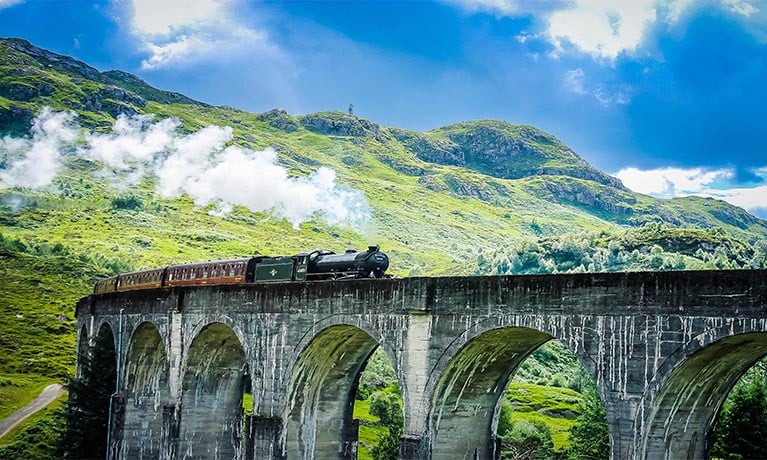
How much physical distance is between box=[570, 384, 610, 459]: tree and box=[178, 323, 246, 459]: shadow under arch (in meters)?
23.8

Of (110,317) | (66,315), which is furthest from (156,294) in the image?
(66,315)

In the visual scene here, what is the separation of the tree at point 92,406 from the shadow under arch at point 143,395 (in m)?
2.67

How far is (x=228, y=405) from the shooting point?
148ft

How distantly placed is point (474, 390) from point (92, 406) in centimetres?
3250

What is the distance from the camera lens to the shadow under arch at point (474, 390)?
2750cm

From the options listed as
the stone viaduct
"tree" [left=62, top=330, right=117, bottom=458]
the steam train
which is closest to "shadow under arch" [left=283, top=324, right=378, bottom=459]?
the stone viaduct

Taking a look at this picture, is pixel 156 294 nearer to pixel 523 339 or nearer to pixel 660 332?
pixel 523 339

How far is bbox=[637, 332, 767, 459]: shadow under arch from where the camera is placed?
21.5 meters

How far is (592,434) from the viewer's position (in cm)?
5481

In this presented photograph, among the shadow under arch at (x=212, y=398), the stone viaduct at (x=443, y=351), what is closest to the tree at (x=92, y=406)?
the stone viaduct at (x=443, y=351)

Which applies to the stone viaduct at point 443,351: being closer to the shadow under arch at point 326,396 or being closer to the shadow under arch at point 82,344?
the shadow under arch at point 326,396

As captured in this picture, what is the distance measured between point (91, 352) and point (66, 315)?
5149 centimetres

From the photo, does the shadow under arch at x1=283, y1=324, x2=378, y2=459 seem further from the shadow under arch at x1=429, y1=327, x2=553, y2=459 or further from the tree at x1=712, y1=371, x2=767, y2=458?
the tree at x1=712, y1=371, x2=767, y2=458

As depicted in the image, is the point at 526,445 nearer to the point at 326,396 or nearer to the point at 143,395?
the point at 143,395
